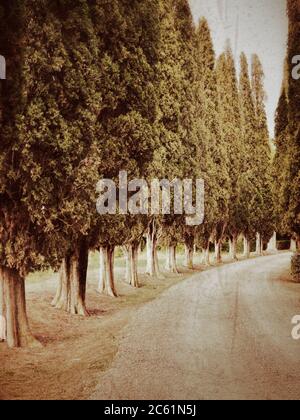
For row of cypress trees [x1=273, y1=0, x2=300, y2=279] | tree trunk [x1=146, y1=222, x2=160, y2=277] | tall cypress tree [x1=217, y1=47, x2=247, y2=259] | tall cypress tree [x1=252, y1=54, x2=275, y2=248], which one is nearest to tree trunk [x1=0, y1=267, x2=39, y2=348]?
row of cypress trees [x1=273, y1=0, x2=300, y2=279]

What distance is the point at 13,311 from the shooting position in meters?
11.3

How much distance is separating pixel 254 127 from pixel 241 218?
35.7 ft

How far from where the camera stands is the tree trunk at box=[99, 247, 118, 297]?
19.8 metres

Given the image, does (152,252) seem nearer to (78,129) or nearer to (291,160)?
(291,160)

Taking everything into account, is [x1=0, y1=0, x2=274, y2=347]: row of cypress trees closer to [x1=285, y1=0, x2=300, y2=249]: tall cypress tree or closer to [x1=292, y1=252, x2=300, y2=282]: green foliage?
[x1=285, y1=0, x2=300, y2=249]: tall cypress tree

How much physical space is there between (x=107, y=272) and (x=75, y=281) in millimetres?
4551

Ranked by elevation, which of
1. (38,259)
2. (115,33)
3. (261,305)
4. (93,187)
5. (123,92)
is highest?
(115,33)

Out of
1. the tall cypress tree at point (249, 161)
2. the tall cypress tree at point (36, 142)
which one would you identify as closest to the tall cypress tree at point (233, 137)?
the tall cypress tree at point (249, 161)

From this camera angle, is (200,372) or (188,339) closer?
(200,372)

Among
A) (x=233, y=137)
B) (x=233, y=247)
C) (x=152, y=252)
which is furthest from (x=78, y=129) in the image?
(x=233, y=247)

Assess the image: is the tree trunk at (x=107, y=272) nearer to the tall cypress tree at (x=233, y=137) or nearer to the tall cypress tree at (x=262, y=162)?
the tall cypress tree at (x=233, y=137)

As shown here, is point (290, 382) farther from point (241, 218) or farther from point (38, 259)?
point (241, 218)

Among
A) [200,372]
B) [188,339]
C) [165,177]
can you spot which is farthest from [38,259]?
[165,177]

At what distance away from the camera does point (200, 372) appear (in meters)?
8.61
